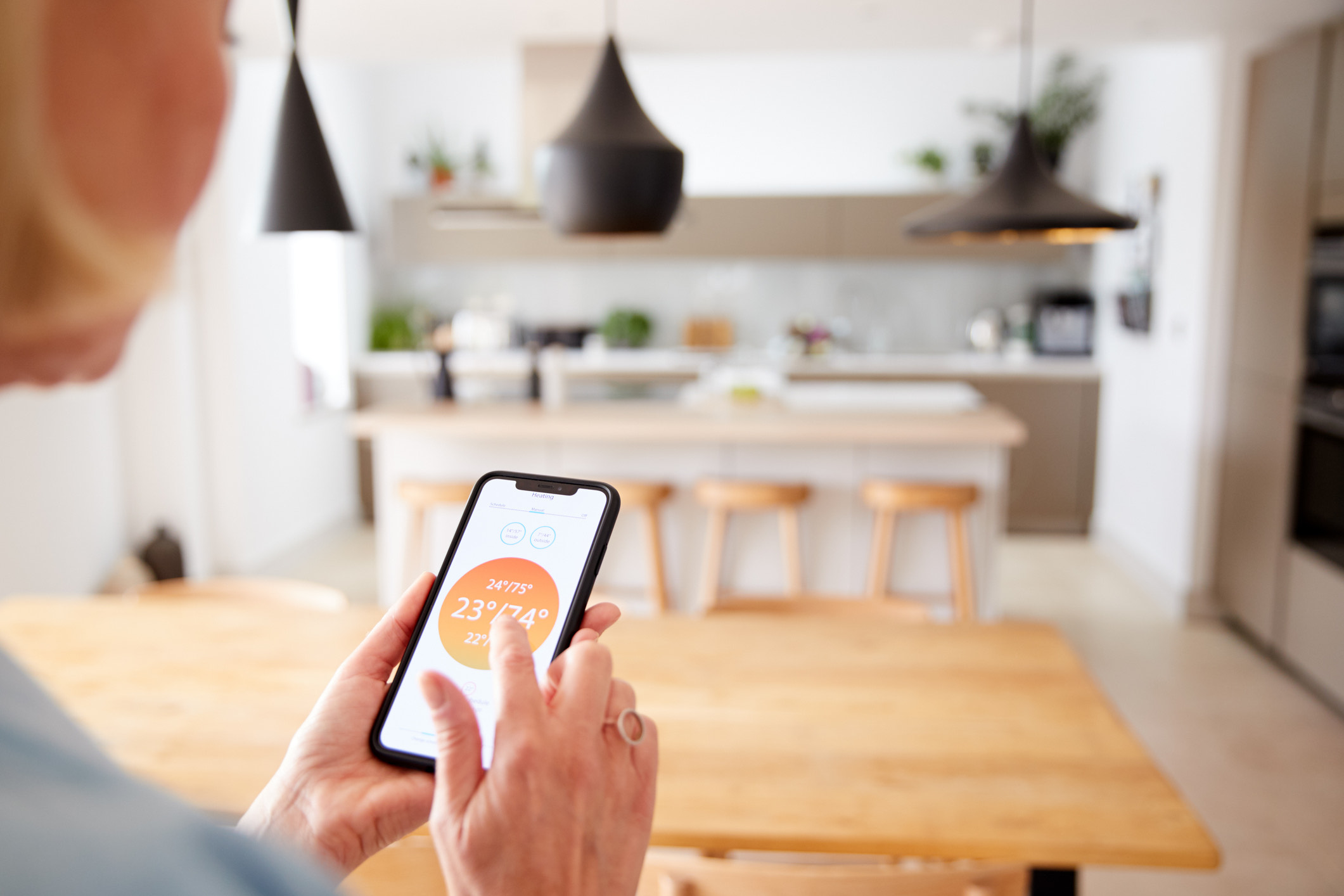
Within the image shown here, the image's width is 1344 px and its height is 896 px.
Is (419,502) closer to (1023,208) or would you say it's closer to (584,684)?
(1023,208)

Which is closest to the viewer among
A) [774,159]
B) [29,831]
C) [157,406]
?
[29,831]

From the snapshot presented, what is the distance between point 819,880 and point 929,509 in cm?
261

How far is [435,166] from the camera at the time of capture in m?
6.08

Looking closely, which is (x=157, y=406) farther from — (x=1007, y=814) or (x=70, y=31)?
(x=70, y=31)

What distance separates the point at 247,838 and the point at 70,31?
0.22 m

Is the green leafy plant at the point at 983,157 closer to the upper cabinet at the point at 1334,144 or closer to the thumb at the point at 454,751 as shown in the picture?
the upper cabinet at the point at 1334,144

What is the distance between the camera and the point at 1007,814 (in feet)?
Answer: 4.18

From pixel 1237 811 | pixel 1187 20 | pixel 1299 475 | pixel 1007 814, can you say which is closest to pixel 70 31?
pixel 1007 814

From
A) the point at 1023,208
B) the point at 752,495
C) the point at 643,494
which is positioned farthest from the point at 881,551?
the point at 1023,208

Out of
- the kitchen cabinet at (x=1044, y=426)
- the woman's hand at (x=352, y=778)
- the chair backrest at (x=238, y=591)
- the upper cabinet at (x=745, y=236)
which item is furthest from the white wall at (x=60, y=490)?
the kitchen cabinet at (x=1044, y=426)

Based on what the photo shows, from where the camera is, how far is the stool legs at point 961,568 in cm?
345

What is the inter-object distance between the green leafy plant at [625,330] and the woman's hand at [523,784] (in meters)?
5.80

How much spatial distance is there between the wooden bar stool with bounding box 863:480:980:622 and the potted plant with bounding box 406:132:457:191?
12.0 ft

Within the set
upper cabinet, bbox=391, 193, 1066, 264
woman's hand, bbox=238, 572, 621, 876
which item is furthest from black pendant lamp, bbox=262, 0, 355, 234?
upper cabinet, bbox=391, 193, 1066, 264
